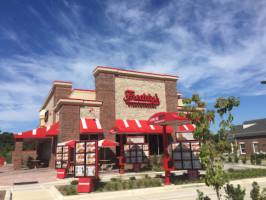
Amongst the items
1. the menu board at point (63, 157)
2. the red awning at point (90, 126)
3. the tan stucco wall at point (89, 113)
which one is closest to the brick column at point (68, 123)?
the tan stucco wall at point (89, 113)

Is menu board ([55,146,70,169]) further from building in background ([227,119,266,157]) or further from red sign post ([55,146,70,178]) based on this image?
building in background ([227,119,266,157])

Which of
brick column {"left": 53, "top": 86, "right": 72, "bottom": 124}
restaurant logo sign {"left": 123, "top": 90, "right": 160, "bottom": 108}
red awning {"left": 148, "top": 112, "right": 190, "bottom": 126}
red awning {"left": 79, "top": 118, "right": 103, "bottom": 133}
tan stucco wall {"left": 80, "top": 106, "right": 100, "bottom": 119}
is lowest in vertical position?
red awning {"left": 148, "top": 112, "right": 190, "bottom": 126}

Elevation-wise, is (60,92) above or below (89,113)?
above

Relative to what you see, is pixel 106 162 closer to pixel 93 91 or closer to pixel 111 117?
pixel 111 117

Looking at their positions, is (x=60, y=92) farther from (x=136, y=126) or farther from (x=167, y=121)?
(x=167, y=121)

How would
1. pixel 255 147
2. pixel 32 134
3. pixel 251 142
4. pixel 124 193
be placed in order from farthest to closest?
pixel 251 142, pixel 255 147, pixel 32 134, pixel 124 193

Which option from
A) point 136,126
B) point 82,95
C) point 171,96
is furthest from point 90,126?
point 171,96

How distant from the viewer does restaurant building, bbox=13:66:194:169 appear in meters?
20.3

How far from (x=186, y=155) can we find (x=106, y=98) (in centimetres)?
1136

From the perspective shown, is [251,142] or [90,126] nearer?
[90,126]

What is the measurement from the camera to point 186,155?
13266mm

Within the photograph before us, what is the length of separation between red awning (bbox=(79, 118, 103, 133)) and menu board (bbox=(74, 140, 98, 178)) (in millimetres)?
8455

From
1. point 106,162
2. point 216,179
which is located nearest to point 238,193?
point 216,179

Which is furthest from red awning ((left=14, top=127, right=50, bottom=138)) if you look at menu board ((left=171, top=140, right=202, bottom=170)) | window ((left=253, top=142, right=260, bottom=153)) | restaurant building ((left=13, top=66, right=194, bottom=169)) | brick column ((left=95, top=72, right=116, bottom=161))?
window ((left=253, top=142, right=260, bottom=153))
